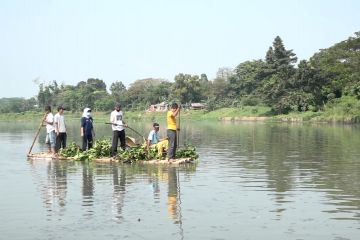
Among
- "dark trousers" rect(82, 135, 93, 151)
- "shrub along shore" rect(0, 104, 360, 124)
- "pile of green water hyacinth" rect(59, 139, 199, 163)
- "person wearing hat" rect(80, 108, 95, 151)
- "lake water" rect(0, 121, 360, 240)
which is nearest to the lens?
"lake water" rect(0, 121, 360, 240)

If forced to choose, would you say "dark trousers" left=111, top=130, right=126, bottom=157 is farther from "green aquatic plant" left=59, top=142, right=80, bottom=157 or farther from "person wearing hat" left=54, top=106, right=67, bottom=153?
"person wearing hat" left=54, top=106, right=67, bottom=153

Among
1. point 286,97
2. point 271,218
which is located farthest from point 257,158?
point 286,97

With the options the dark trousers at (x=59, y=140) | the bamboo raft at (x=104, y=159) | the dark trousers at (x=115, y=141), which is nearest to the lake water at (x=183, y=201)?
the bamboo raft at (x=104, y=159)

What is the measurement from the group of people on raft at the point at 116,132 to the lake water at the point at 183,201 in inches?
41.7

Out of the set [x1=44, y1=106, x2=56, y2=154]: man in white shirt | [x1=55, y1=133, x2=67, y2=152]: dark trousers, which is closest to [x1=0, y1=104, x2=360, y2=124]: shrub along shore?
[x1=55, y1=133, x2=67, y2=152]: dark trousers

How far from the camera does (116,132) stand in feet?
53.7

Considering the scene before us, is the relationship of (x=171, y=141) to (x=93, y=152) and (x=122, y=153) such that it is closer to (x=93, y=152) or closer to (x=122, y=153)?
(x=122, y=153)

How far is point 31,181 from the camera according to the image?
12.4m

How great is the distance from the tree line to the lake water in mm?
52389

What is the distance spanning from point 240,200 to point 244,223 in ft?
5.76

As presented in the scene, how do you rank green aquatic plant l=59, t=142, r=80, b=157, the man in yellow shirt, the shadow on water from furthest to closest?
green aquatic plant l=59, t=142, r=80, b=157 → the man in yellow shirt → the shadow on water

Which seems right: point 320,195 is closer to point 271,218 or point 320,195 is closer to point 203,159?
point 271,218

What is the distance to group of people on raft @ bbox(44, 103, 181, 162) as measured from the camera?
15219 mm

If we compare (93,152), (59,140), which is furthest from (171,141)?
(59,140)
